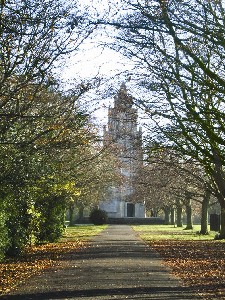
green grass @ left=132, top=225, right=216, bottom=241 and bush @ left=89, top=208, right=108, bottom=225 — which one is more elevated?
bush @ left=89, top=208, right=108, bottom=225

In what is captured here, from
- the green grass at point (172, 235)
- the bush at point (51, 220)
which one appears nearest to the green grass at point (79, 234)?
the bush at point (51, 220)

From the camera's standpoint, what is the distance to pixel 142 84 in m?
16.3

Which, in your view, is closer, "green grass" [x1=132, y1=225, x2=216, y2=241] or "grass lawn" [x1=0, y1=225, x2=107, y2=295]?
"grass lawn" [x1=0, y1=225, x2=107, y2=295]

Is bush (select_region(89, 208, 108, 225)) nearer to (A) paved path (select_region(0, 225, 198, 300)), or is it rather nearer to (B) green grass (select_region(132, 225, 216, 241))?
(B) green grass (select_region(132, 225, 216, 241))

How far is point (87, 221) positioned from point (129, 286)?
203 feet

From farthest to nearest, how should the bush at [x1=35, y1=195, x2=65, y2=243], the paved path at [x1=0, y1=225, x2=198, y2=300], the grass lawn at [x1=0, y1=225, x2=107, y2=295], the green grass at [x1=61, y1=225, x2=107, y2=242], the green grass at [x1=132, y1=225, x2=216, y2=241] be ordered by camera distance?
the green grass at [x1=132, y1=225, x2=216, y2=241] → the green grass at [x1=61, y1=225, x2=107, y2=242] → the bush at [x1=35, y1=195, x2=65, y2=243] → the grass lawn at [x1=0, y1=225, x2=107, y2=295] → the paved path at [x1=0, y1=225, x2=198, y2=300]

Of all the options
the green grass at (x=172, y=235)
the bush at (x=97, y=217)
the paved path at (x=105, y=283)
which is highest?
the bush at (x=97, y=217)

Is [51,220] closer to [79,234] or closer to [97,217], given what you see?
[79,234]

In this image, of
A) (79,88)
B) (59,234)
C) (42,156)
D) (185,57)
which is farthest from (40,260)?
(59,234)

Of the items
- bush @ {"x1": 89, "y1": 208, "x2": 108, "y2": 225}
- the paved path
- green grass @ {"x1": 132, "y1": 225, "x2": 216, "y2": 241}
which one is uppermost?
bush @ {"x1": 89, "y1": 208, "x2": 108, "y2": 225}

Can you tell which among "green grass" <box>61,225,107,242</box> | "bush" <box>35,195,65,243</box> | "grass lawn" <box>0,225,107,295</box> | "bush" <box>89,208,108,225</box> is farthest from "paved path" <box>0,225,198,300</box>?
"bush" <box>89,208,108,225</box>

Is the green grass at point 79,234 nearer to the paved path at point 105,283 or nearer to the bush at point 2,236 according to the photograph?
the bush at point 2,236

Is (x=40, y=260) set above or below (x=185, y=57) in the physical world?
below

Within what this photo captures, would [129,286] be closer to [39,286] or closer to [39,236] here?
[39,286]
